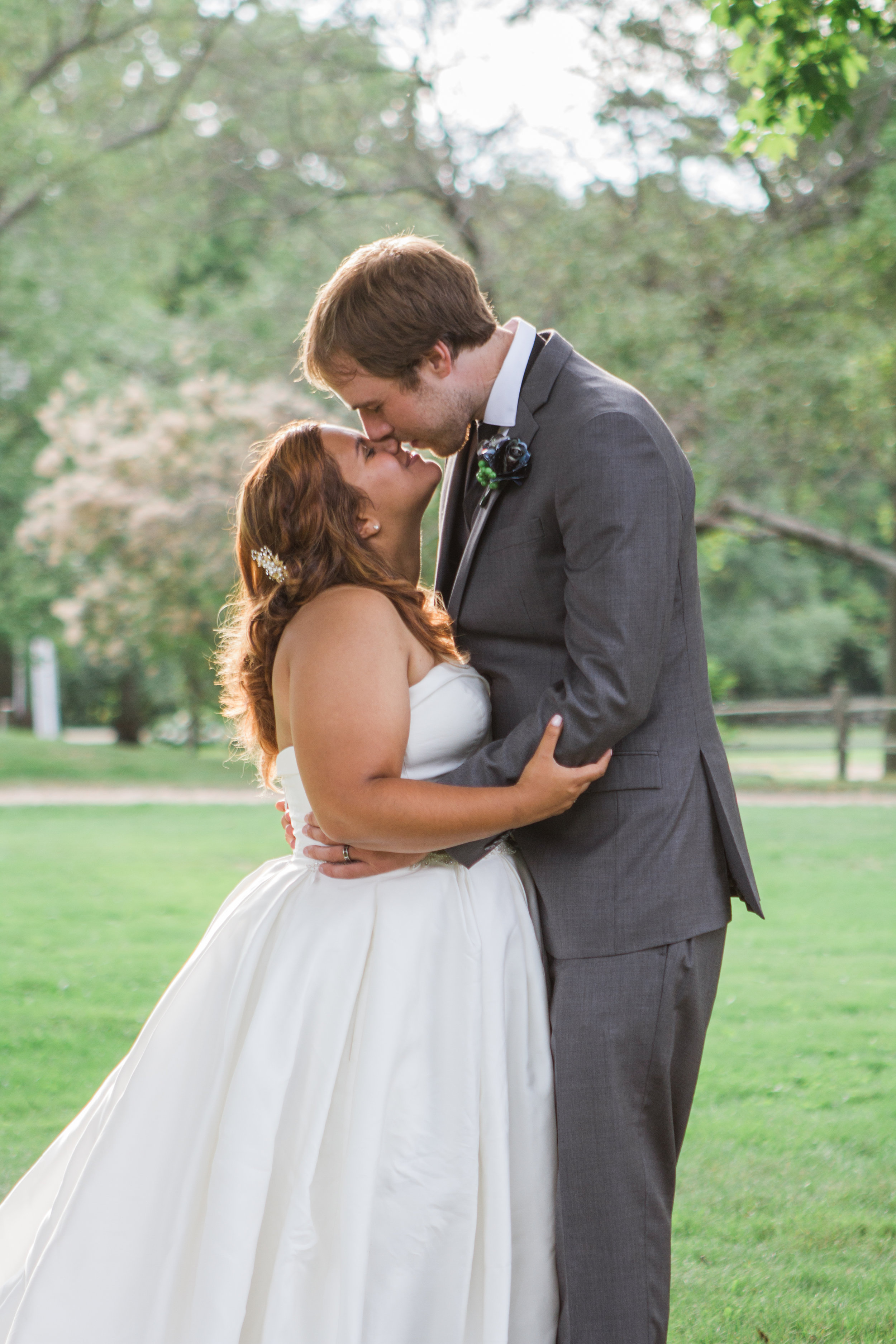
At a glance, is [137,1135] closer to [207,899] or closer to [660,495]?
[660,495]

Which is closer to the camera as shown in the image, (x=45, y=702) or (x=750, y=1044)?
(x=750, y=1044)

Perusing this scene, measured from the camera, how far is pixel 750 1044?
5742 mm

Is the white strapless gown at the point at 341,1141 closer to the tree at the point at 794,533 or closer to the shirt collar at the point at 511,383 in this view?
the shirt collar at the point at 511,383

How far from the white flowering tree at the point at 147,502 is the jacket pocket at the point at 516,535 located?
45.3 ft

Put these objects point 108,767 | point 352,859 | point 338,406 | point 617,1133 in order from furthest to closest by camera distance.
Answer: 1. point 108,767
2. point 338,406
3. point 352,859
4. point 617,1133

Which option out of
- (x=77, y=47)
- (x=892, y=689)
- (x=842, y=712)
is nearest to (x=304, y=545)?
A: (x=842, y=712)

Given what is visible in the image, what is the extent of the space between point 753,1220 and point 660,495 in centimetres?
270

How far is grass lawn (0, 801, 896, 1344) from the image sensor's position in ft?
11.4

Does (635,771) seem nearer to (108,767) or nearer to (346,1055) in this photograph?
(346,1055)

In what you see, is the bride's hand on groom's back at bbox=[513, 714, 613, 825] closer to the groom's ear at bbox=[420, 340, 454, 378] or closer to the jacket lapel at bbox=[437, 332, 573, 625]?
the jacket lapel at bbox=[437, 332, 573, 625]

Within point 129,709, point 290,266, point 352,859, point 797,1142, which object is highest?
point 290,266

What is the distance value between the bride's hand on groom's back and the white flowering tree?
14.1 meters

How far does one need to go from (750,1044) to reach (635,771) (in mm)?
3871

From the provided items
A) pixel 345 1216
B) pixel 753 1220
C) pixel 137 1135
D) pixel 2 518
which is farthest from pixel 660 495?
pixel 2 518
